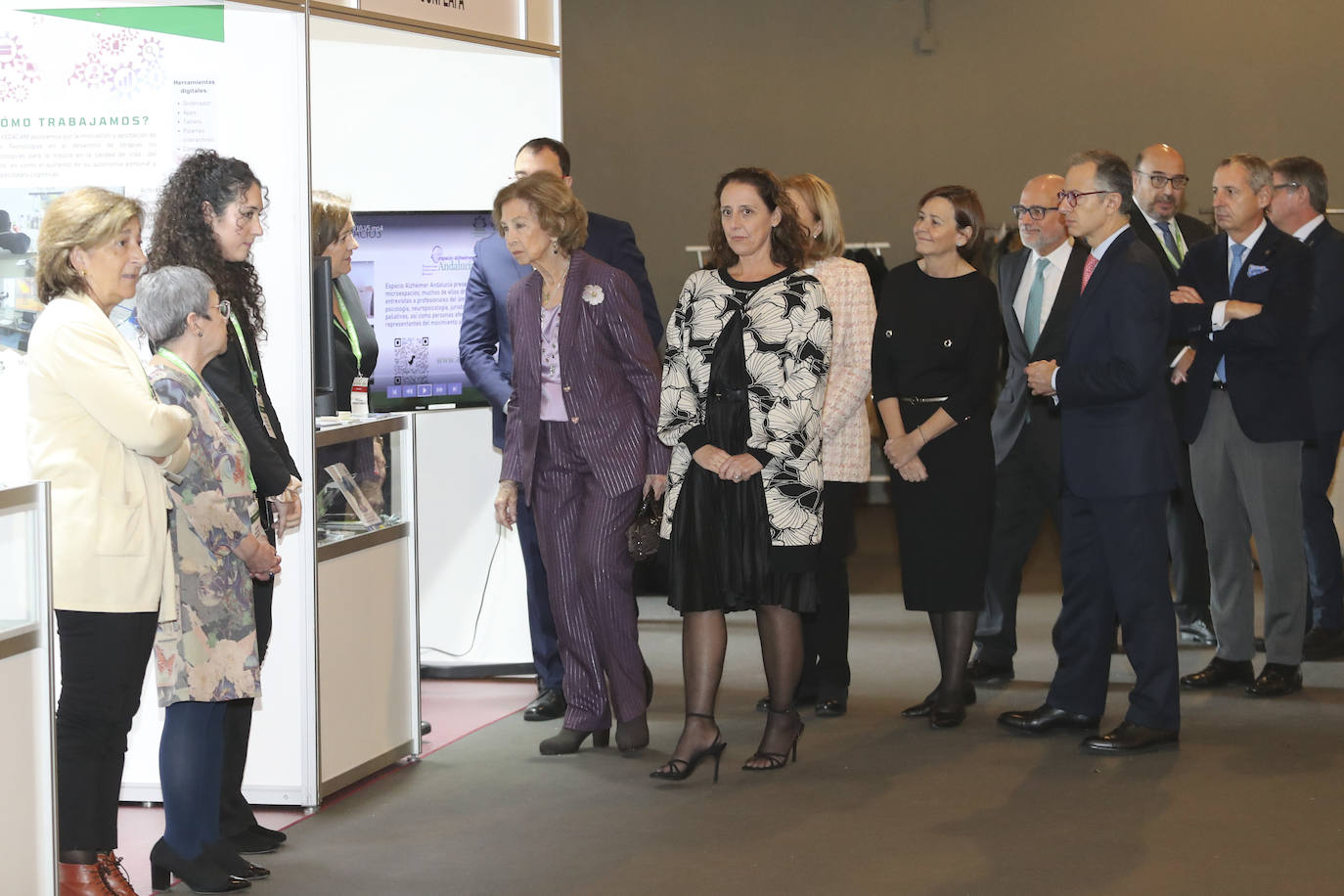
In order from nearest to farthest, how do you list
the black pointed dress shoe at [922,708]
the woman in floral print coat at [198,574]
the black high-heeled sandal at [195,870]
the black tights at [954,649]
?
the woman in floral print coat at [198,574] < the black high-heeled sandal at [195,870] < the black tights at [954,649] < the black pointed dress shoe at [922,708]

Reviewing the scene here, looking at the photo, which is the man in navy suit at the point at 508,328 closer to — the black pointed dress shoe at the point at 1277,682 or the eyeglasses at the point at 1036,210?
the eyeglasses at the point at 1036,210

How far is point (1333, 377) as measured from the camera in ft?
19.9

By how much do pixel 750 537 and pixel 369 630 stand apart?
1.12m

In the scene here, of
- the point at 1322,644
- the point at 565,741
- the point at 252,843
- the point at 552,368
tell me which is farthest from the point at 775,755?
the point at 1322,644

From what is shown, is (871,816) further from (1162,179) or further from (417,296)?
(1162,179)

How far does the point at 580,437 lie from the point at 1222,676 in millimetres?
2542

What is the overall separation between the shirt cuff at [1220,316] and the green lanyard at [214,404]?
3299 millimetres

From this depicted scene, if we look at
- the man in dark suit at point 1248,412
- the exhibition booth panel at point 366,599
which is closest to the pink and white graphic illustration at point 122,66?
the exhibition booth panel at point 366,599

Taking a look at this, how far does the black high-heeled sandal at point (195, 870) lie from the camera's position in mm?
3387

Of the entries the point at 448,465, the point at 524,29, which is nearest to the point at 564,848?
the point at 448,465

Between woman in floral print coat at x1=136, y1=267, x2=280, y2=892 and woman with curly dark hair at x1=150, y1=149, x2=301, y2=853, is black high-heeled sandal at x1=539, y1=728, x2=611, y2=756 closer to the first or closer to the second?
woman with curly dark hair at x1=150, y1=149, x2=301, y2=853

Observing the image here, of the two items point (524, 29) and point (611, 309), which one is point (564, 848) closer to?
point (611, 309)

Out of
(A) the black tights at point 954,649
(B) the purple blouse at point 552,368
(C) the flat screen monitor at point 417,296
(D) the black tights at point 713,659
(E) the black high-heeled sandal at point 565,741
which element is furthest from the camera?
(C) the flat screen monitor at point 417,296

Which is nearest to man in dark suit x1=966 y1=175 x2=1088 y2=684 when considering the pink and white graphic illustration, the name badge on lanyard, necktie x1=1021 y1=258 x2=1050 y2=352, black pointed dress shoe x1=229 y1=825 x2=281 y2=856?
necktie x1=1021 y1=258 x2=1050 y2=352
